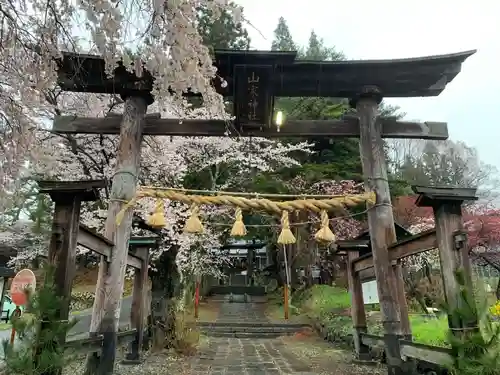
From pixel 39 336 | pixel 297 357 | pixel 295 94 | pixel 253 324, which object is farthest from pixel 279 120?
pixel 253 324

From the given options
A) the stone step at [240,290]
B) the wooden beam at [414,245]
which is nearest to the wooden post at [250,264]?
the stone step at [240,290]

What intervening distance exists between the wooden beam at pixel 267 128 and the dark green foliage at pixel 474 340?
121 inches

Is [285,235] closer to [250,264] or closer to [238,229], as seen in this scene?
[238,229]

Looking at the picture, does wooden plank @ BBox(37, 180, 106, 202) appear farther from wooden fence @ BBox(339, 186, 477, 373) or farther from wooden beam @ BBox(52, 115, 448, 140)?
wooden fence @ BBox(339, 186, 477, 373)

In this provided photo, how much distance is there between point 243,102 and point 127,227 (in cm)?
239

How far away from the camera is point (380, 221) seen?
5.23m

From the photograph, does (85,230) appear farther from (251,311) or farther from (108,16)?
(251,311)

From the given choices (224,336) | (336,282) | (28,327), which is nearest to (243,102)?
(28,327)

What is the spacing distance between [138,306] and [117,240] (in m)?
2.21

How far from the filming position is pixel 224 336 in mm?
11578

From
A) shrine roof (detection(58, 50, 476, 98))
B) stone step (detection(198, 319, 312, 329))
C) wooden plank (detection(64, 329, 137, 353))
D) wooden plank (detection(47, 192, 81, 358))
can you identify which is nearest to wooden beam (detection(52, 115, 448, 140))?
shrine roof (detection(58, 50, 476, 98))

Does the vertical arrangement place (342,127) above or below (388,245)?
above

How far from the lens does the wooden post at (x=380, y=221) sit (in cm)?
488

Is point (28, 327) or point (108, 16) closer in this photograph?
Answer: point (108, 16)
